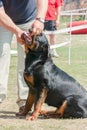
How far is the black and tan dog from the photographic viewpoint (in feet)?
21.0

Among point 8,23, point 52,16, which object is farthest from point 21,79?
point 52,16

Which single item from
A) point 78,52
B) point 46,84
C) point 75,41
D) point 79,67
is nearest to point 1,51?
point 46,84

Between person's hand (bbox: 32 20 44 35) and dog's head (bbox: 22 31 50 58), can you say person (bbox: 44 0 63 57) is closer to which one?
dog's head (bbox: 22 31 50 58)

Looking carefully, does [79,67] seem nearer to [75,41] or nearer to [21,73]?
[21,73]

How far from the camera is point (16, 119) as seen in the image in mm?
6605

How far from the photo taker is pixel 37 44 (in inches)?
246

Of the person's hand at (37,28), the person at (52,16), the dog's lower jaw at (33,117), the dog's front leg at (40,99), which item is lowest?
the person at (52,16)

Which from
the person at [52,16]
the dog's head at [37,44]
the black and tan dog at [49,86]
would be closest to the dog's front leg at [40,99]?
the black and tan dog at [49,86]

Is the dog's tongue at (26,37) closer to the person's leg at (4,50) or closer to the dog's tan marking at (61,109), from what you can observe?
the person's leg at (4,50)

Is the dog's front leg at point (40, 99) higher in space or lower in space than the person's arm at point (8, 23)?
lower

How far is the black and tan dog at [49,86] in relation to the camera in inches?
252

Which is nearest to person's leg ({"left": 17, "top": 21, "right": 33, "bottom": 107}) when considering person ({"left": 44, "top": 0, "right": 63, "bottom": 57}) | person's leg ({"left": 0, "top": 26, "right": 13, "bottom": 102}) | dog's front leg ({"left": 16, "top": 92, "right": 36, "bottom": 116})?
person's leg ({"left": 0, "top": 26, "right": 13, "bottom": 102})

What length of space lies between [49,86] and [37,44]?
625 mm

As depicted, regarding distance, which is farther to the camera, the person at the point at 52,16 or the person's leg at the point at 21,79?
the person at the point at 52,16
